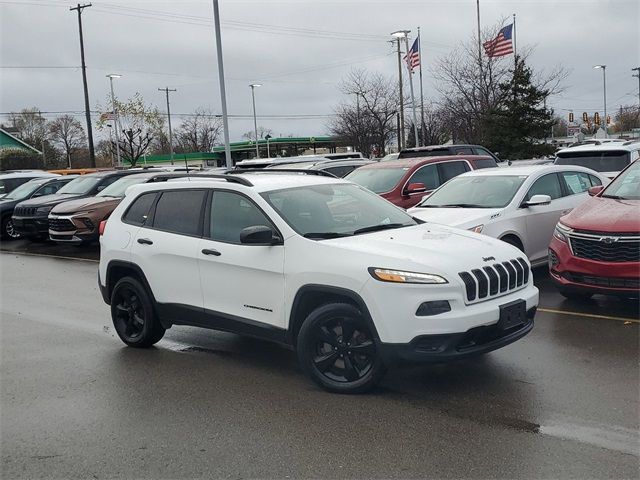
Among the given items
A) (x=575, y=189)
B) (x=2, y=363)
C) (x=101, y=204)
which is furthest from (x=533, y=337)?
(x=101, y=204)

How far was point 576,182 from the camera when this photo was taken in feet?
33.8

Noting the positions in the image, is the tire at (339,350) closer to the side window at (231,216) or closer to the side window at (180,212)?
the side window at (231,216)

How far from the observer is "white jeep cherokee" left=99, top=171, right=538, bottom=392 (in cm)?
481

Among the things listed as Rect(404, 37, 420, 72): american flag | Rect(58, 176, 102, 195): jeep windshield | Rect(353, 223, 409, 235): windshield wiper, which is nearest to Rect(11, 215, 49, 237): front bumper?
Rect(58, 176, 102, 195): jeep windshield

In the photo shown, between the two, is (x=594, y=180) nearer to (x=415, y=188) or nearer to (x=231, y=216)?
(x=415, y=188)

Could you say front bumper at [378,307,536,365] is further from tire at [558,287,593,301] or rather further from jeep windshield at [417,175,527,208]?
jeep windshield at [417,175,527,208]

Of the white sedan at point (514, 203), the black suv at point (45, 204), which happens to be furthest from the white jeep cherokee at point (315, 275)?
the black suv at point (45, 204)

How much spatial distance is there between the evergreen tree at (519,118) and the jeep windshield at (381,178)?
699 inches

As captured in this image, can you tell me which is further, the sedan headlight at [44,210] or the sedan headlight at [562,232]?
the sedan headlight at [44,210]

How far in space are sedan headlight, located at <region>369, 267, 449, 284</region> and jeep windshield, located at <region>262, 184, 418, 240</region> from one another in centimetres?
76

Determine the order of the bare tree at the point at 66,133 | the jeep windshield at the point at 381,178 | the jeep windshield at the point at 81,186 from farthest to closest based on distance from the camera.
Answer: the bare tree at the point at 66,133
the jeep windshield at the point at 81,186
the jeep windshield at the point at 381,178

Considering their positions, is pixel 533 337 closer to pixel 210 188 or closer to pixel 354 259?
pixel 354 259

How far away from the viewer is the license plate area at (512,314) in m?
5.01

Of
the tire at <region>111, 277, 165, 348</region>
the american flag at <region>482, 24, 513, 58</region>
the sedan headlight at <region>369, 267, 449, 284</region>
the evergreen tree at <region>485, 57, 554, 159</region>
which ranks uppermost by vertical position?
the american flag at <region>482, 24, 513, 58</region>
